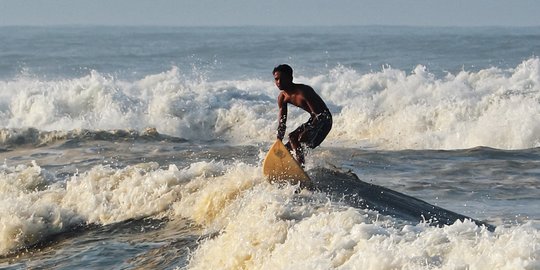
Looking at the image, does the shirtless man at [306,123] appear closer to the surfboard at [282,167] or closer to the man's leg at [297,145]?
the man's leg at [297,145]

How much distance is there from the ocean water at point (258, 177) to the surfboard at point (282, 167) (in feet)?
0.62

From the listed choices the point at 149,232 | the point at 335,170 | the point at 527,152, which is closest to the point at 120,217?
the point at 149,232

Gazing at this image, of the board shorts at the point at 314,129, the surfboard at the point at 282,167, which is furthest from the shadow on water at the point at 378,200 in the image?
the board shorts at the point at 314,129

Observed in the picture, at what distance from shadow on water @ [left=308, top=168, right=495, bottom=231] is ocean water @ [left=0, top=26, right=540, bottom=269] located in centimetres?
5

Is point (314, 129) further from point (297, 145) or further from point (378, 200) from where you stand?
point (378, 200)

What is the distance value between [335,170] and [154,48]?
6022cm

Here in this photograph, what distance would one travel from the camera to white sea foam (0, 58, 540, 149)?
22.4 m

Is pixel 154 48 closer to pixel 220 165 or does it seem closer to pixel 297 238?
pixel 220 165

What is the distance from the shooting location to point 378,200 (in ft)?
37.0

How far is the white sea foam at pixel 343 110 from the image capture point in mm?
22406

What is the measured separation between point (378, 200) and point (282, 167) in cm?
111

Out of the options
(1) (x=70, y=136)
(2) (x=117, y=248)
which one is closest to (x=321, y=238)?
(2) (x=117, y=248)

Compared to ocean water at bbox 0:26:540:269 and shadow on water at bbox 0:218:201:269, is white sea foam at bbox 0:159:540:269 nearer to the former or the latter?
ocean water at bbox 0:26:540:269

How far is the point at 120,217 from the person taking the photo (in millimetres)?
12609
